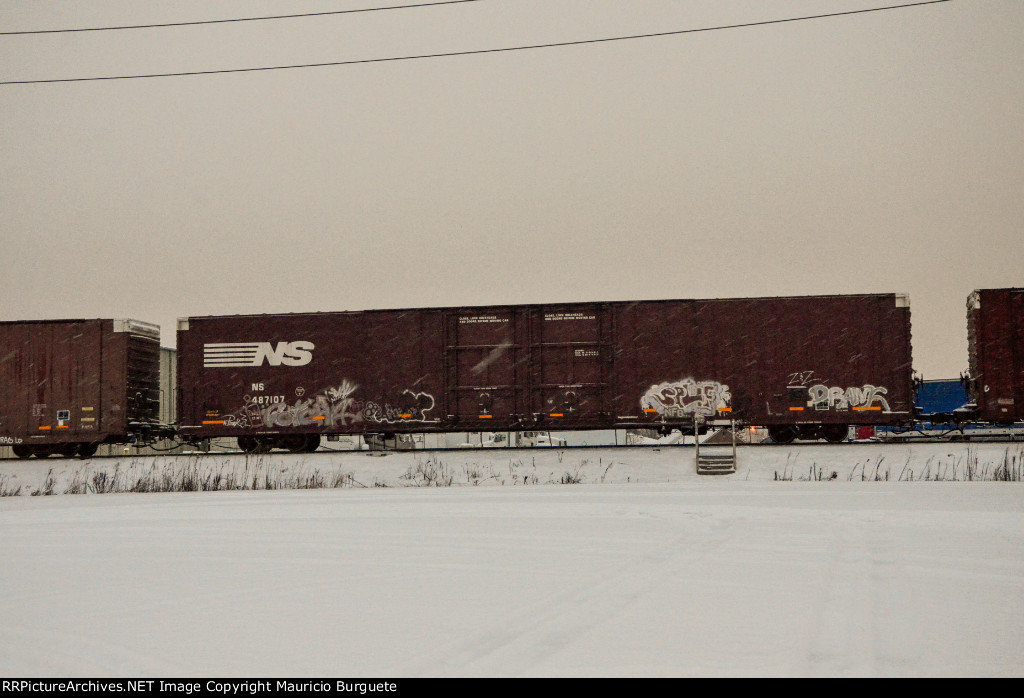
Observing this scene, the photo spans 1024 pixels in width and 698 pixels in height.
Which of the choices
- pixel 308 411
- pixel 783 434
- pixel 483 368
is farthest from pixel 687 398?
pixel 308 411

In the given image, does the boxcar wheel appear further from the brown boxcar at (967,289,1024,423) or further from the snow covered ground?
the brown boxcar at (967,289,1024,423)

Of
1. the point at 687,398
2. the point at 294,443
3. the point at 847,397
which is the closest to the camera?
the point at 847,397

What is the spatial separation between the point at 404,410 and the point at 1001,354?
14561 mm

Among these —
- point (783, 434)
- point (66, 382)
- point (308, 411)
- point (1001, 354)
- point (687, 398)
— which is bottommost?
point (783, 434)

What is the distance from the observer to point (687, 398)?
2012 centimetres

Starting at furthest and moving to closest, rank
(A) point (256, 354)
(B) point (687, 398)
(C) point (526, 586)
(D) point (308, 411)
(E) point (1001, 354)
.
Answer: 1. (A) point (256, 354)
2. (D) point (308, 411)
3. (B) point (687, 398)
4. (E) point (1001, 354)
5. (C) point (526, 586)

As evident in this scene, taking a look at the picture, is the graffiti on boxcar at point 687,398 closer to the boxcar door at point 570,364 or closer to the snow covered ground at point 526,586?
the boxcar door at point 570,364

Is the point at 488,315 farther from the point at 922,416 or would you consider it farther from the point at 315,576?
the point at 315,576

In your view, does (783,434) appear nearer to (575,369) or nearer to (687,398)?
(687,398)

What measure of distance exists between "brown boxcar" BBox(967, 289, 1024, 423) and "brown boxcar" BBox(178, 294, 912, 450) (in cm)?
205

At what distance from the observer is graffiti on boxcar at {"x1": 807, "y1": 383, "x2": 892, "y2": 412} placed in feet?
64.8

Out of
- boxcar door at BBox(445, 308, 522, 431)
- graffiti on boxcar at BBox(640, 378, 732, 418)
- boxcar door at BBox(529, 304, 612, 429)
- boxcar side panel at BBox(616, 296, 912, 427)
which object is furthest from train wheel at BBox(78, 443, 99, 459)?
graffiti on boxcar at BBox(640, 378, 732, 418)

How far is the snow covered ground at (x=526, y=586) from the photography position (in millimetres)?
4148
